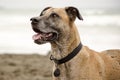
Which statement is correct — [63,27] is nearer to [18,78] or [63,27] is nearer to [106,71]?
[106,71]

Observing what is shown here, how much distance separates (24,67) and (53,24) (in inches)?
257

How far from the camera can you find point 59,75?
34.2 feet

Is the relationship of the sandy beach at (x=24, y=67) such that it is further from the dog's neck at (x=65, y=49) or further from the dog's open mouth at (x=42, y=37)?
the dog's open mouth at (x=42, y=37)

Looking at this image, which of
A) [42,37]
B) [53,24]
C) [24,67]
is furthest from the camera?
[24,67]

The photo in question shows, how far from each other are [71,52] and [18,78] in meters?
5.00

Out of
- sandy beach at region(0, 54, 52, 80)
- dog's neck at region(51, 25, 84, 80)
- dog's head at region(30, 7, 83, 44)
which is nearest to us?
dog's head at region(30, 7, 83, 44)

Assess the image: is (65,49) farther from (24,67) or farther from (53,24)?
(24,67)

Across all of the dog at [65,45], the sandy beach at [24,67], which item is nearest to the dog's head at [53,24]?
the dog at [65,45]

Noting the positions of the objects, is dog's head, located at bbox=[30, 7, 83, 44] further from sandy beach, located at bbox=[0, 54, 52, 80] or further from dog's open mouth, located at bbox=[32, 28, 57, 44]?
sandy beach, located at bbox=[0, 54, 52, 80]

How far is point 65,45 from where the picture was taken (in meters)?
10.5

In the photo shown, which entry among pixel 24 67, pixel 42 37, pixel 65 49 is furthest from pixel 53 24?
pixel 24 67

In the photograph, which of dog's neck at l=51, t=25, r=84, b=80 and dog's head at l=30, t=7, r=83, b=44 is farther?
dog's neck at l=51, t=25, r=84, b=80

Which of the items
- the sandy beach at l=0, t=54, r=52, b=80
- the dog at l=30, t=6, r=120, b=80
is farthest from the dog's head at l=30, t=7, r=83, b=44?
the sandy beach at l=0, t=54, r=52, b=80

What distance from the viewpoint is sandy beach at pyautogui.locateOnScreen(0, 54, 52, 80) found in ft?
51.0
